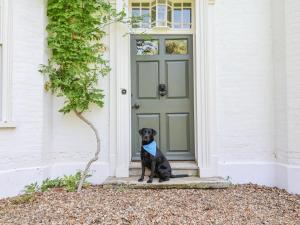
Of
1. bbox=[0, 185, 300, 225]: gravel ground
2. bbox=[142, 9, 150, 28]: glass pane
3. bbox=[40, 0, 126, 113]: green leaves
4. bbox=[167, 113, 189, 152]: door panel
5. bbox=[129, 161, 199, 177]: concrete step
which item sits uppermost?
bbox=[142, 9, 150, 28]: glass pane

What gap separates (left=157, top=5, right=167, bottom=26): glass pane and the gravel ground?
2.79 m

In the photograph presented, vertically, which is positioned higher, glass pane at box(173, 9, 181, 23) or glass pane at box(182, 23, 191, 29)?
glass pane at box(173, 9, 181, 23)

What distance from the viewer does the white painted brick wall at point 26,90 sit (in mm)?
4461

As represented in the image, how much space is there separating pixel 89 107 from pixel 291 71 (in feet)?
10.4

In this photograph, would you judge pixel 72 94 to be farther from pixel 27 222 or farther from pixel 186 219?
pixel 186 219

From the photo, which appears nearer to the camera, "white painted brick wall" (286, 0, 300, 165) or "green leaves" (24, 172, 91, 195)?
"green leaves" (24, 172, 91, 195)

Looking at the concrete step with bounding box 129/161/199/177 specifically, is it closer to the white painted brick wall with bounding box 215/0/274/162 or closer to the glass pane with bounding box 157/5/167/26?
the white painted brick wall with bounding box 215/0/274/162

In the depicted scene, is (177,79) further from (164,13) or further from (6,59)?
(6,59)

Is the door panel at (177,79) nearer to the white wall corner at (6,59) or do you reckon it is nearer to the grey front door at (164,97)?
the grey front door at (164,97)

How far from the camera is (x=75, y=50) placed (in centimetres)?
482

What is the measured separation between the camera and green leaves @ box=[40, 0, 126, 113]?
4.79m

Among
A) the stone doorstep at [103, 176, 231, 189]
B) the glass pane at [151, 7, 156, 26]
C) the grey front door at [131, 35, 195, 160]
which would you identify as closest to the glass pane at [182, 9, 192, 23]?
the grey front door at [131, 35, 195, 160]

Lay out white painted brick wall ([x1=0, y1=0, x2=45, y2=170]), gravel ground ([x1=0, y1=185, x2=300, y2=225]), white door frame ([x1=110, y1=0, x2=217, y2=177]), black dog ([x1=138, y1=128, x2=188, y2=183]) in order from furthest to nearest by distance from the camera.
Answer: white door frame ([x1=110, y1=0, x2=217, y2=177]), black dog ([x1=138, y1=128, x2=188, y2=183]), white painted brick wall ([x1=0, y1=0, x2=45, y2=170]), gravel ground ([x1=0, y1=185, x2=300, y2=225])

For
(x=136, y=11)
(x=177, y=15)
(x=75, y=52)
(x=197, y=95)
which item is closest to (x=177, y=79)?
(x=197, y=95)
